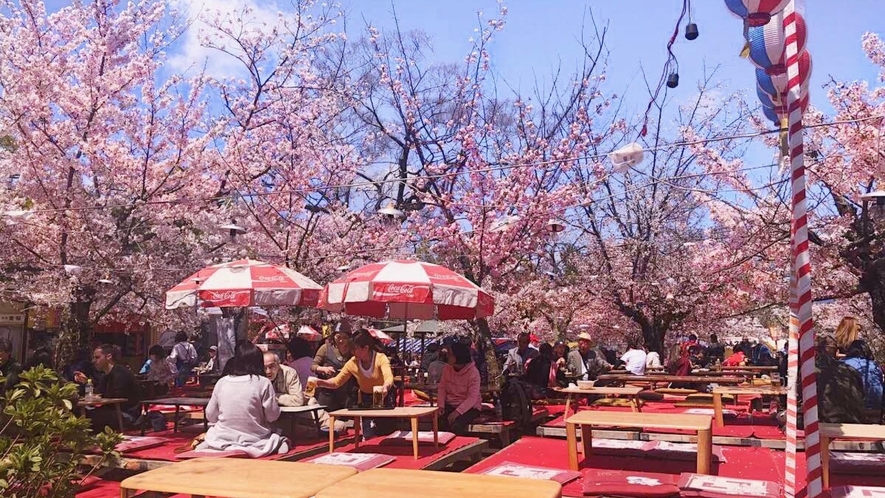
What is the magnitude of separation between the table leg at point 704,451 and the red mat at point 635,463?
1.20ft

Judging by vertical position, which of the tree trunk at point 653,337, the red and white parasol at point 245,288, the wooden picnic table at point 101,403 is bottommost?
the wooden picnic table at point 101,403

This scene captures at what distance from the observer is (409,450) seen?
23.7ft

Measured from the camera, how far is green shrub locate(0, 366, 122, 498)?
11.9 feet

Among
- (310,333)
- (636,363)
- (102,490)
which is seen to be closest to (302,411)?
(102,490)

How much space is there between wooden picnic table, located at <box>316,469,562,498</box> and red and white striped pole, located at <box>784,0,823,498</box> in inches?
57.4

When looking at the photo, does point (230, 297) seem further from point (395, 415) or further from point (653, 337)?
point (653, 337)

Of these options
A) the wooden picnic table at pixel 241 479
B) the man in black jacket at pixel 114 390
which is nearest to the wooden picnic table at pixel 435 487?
the wooden picnic table at pixel 241 479

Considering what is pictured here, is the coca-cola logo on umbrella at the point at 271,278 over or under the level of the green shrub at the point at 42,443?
over

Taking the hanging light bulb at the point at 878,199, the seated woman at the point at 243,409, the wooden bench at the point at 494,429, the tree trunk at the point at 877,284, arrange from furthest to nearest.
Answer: the tree trunk at the point at 877,284 → the hanging light bulb at the point at 878,199 → the wooden bench at the point at 494,429 → the seated woman at the point at 243,409

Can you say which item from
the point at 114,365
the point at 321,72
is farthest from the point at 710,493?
the point at 321,72

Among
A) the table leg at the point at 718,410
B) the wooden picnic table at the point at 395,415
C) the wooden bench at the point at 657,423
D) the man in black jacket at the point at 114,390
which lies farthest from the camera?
the table leg at the point at 718,410

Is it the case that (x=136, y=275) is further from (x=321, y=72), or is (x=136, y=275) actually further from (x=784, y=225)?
(x=784, y=225)

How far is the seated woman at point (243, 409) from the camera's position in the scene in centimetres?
645

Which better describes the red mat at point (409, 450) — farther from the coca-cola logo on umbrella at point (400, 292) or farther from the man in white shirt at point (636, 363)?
the man in white shirt at point (636, 363)
